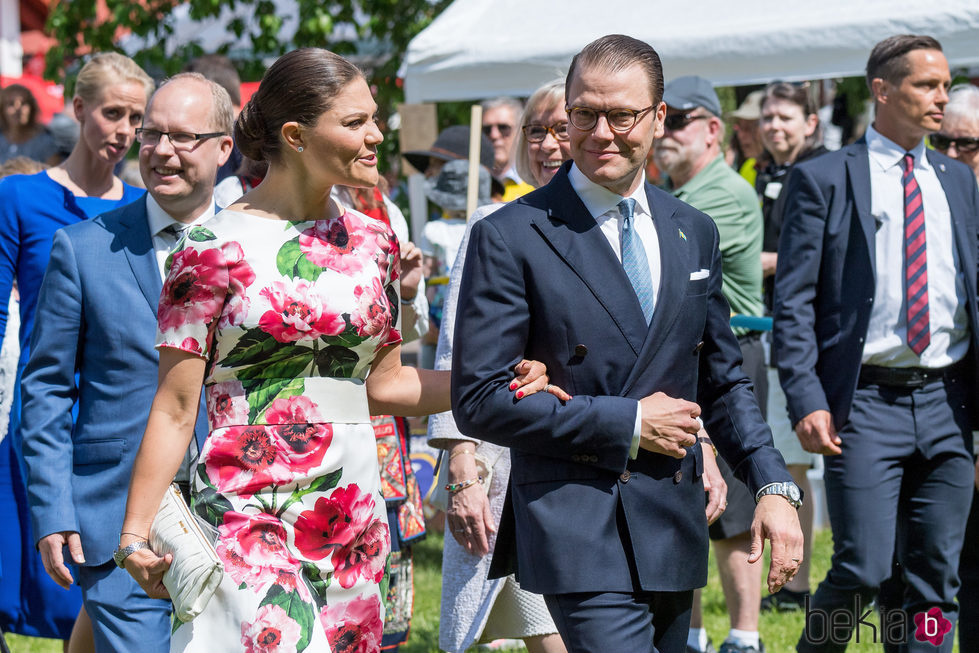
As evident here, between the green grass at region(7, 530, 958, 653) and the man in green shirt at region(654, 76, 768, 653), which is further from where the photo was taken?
the green grass at region(7, 530, 958, 653)

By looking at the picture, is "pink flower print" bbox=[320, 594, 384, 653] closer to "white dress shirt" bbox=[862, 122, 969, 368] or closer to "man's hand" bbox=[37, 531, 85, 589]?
"man's hand" bbox=[37, 531, 85, 589]

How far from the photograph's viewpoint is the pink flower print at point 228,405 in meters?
2.94

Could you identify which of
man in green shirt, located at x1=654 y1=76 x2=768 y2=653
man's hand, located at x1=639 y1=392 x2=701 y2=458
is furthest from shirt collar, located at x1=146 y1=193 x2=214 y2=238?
man in green shirt, located at x1=654 y1=76 x2=768 y2=653

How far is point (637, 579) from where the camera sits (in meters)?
2.95

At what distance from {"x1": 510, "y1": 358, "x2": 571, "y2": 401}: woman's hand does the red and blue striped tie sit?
7.01ft

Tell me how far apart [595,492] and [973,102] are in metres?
4.34

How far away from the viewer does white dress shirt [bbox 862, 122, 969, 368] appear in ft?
15.3

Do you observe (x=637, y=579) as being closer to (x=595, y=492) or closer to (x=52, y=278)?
(x=595, y=492)

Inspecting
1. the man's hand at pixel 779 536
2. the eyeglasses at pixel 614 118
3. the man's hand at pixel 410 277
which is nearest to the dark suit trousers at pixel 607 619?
the man's hand at pixel 779 536

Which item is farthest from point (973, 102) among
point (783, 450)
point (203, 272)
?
point (203, 272)

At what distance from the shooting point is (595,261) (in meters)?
3.01

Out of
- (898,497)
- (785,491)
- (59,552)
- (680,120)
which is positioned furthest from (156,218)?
(680,120)

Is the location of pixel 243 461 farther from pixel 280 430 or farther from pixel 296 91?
pixel 296 91

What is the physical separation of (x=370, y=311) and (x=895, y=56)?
2.75 metres
